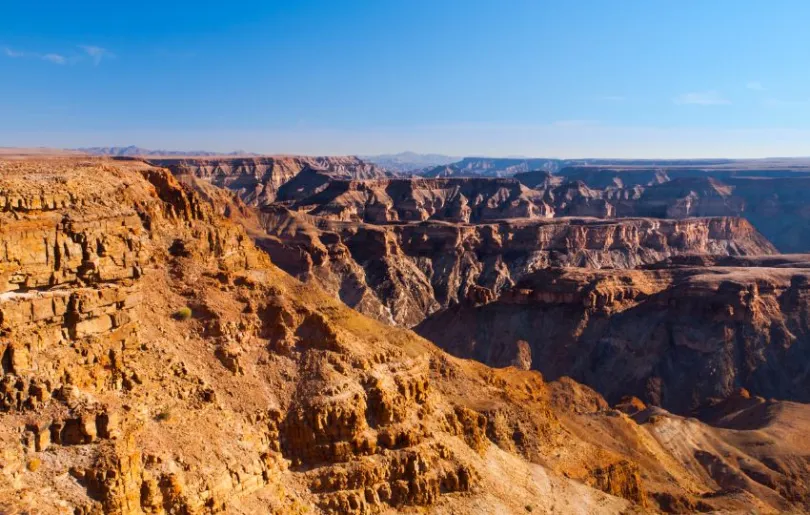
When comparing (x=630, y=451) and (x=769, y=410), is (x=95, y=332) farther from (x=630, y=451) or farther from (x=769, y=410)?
(x=769, y=410)

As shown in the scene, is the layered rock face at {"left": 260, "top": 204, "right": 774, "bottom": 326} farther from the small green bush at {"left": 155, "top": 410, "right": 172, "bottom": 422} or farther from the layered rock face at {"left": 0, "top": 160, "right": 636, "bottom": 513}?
the small green bush at {"left": 155, "top": 410, "right": 172, "bottom": 422}

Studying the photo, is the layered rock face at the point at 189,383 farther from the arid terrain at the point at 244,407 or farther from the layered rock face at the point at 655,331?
the layered rock face at the point at 655,331

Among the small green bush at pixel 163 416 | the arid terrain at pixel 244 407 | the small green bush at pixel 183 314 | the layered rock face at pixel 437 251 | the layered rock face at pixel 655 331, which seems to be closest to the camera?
the arid terrain at pixel 244 407

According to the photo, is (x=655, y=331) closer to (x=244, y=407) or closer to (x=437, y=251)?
(x=437, y=251)

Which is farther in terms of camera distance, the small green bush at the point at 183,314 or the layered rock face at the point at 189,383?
the small green bush at the point at 183,314

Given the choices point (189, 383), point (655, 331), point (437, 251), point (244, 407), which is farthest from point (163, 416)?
point (437, 251)

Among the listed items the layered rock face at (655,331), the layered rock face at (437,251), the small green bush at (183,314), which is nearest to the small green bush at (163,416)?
the small green bush at (183,314)
